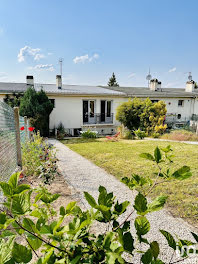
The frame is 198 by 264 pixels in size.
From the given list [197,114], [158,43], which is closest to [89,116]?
[158,43]

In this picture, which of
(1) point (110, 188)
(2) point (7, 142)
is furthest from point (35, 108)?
(1) point (110, 188)

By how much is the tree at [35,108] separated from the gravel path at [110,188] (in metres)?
6.06

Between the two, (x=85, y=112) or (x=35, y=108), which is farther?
(x=85, y=112)

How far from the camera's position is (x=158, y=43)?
1814 centimetres

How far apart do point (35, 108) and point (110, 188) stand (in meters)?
10.0

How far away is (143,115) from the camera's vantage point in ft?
45.4

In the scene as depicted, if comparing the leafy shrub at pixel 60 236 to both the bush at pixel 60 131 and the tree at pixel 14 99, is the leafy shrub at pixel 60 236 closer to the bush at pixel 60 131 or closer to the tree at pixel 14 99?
the bush at pixel 60 131

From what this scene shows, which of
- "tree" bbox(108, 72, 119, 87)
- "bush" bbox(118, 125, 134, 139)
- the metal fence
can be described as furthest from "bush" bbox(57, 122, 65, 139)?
"tree" bbox(108, 72, 119, 87)

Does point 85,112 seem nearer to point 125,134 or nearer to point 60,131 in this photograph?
point 60,131

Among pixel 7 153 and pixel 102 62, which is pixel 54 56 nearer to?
pixel 102 62

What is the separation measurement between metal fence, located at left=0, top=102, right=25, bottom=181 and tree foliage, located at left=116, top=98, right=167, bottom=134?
11111mm

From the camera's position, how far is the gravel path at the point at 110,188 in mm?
2402

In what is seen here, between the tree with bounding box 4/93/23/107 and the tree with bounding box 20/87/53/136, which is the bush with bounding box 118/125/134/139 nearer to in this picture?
the tree with bounding box 20/87/53/136

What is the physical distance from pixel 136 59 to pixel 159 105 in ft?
44.1
